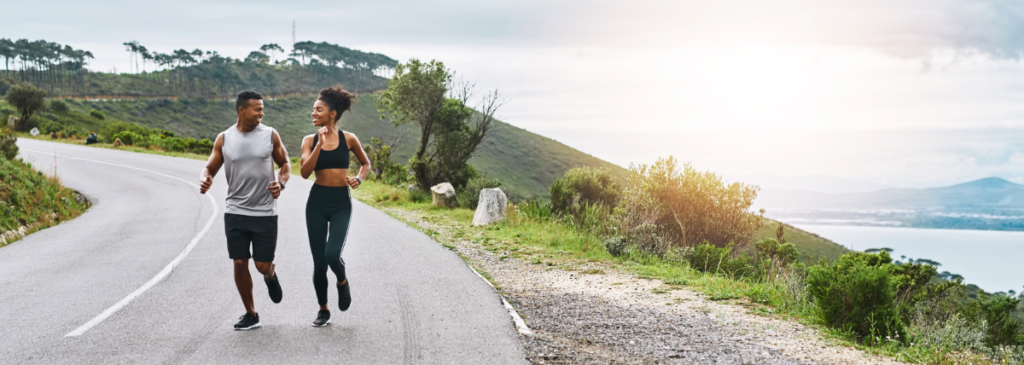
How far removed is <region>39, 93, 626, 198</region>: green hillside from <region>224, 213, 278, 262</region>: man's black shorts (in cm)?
5786

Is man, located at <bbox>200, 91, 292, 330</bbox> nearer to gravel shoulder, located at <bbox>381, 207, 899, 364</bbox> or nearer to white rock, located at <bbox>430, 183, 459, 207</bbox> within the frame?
gravel shoulder, located at <bbox>381, 207, 899, 364</bbox>

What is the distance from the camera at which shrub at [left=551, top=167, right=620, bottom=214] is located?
695 inches

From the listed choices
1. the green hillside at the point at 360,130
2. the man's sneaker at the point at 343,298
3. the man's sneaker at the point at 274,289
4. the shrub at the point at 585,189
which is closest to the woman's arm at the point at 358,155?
the man's sneaker at the point at 343,298

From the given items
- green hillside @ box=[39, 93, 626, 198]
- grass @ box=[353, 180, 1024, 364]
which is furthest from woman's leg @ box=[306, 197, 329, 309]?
green hillside @ box=[39, 93, 626, 198]

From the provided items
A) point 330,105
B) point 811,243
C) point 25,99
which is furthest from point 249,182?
point 811,243

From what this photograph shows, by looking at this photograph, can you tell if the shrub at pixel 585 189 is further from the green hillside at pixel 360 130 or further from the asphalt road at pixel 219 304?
the green hillside at pixel 360 130

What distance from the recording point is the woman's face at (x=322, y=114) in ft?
16.9

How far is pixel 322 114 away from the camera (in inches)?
204

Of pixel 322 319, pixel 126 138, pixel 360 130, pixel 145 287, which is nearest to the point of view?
pixel 322 319

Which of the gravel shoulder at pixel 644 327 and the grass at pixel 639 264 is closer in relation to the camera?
the gravel shoulder at pixel 644 327

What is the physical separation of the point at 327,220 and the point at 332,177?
40 centimetres

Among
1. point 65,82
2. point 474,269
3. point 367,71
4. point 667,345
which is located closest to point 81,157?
point 474,269

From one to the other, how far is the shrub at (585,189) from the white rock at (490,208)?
9.90 ft

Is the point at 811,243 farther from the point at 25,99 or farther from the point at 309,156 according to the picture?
the point at 309,156
